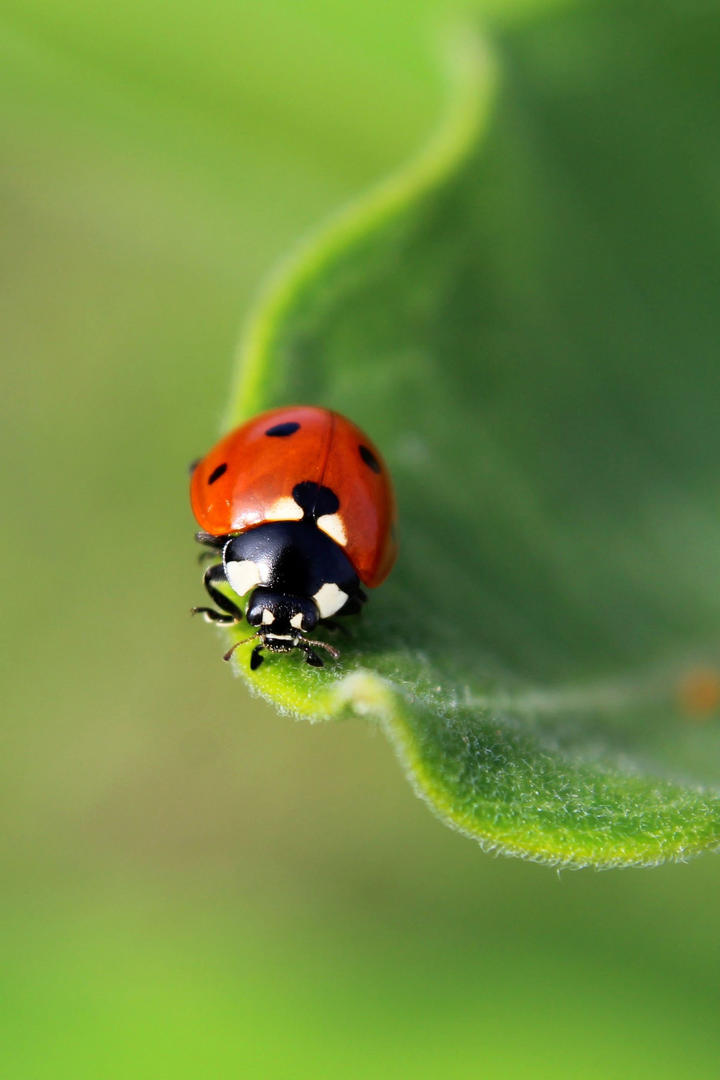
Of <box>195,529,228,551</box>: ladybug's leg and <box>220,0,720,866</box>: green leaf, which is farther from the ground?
<box>220,0,720,866</box>: green leaf

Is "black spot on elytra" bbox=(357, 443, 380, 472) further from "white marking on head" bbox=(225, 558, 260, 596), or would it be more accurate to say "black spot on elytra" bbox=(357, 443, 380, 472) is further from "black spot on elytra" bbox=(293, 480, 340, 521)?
"white marking on head" bbox=(225, 558, 260, 596)

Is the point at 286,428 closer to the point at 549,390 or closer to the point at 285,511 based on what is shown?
the point at 285,511

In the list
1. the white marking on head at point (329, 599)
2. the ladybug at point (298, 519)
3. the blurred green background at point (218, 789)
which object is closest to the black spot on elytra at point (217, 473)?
the ladybug at point (298, 519)

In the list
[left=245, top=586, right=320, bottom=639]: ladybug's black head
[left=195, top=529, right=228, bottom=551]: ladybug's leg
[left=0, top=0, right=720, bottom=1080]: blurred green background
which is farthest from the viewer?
[left=0, top=0, right=720, bottom=1080]: blurred green background

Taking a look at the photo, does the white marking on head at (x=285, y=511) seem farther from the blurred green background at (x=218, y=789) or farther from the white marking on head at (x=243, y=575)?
the blurred green background at (x=218, y=789)

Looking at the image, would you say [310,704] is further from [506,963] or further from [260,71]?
[260,71]

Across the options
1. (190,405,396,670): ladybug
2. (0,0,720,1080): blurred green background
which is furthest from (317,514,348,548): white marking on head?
(0,0,720,1080): blurred green background

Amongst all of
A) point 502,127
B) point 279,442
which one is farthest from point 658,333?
point 279,442
